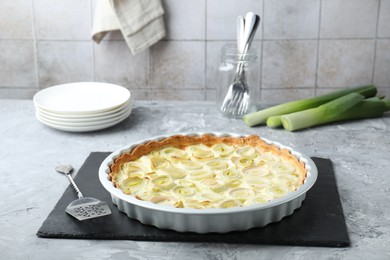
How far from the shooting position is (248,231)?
1.27 meters

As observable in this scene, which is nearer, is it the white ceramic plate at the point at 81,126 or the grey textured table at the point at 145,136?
the grey textured table at the point at 145,136

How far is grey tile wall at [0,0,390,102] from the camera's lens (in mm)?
2271

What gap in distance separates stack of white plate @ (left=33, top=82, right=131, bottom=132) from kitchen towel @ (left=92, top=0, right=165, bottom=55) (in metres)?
0.23

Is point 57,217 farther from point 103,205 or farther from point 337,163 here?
point 337,163

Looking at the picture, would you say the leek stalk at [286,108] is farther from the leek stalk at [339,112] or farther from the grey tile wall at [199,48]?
the grey tile wall at [199,48]

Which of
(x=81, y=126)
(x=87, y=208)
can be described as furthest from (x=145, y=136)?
(x=87, y=208)

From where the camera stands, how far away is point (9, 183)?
60.1 inches

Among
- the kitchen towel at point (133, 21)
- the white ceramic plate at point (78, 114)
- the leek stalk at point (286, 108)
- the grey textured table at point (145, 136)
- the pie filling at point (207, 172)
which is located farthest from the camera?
the kitchen towel at point (133, 21)

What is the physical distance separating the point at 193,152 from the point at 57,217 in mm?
397

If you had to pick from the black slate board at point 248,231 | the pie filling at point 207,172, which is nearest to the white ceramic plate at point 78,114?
the pie filling at point 207,172

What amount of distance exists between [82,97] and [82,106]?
64 mm

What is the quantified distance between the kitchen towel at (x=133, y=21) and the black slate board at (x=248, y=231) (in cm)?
95

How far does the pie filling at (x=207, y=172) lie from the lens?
1337mm

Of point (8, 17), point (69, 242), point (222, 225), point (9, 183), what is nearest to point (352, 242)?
point (222, 225)
